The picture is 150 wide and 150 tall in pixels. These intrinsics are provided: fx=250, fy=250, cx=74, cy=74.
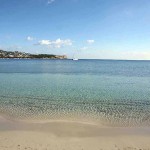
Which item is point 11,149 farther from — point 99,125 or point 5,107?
point 5,107

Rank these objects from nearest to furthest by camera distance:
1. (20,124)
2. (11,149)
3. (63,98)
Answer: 1. (11,149)
2. (20,124)
3. (63,98)

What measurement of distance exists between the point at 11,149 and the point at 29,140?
178 cm

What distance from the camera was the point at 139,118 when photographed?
20.4 metres

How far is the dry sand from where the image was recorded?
44.3ft

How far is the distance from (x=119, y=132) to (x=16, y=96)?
16.6m

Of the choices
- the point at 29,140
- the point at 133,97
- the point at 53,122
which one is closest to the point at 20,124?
the point at 53,122

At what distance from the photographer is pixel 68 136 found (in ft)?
50.2

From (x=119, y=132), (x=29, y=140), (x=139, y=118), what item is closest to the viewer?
(x=29, y=140)

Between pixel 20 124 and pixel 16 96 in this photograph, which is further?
pixel 16 96

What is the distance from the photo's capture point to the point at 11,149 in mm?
12688

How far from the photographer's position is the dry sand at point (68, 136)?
1350 cm

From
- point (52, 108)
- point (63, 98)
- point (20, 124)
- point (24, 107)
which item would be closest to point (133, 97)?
point (63, 98)

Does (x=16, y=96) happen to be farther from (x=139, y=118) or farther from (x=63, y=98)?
(x=139, y=118)

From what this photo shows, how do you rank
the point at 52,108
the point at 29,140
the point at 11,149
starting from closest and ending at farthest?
the point at 11,149, the point at 29,140, the point at 52,108
